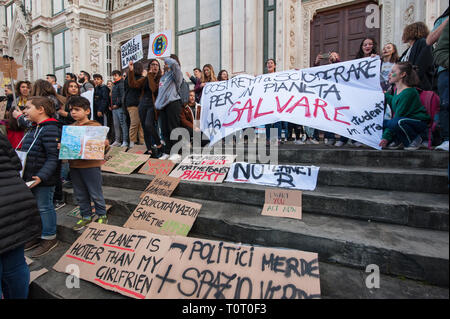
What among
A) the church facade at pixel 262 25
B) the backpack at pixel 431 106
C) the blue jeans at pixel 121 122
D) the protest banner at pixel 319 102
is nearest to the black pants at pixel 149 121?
the protest banner at pixel 319 102

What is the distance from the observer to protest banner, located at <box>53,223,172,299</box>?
201 centimetres

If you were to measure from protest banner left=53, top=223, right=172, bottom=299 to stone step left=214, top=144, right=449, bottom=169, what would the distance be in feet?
7.51

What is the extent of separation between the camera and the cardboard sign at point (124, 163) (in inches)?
164

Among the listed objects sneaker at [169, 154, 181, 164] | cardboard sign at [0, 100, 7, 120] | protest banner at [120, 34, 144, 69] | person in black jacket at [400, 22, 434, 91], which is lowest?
sneaker at [169, 154, 181, 164]

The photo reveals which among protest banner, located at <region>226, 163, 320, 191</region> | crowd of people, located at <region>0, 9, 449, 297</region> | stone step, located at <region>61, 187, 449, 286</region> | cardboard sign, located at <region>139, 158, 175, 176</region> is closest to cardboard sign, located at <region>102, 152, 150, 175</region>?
cardboard sign, located at <region>139, 158, 175, 176</region>

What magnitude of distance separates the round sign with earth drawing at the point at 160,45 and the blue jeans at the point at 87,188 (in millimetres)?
2223

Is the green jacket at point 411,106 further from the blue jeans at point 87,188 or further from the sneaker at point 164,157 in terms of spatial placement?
the blue jeans at point 87,188

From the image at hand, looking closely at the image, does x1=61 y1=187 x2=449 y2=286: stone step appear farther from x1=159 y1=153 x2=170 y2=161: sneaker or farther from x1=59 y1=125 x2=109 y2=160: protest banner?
x1=159 y1=153 x2=170 y2=161: sneaker

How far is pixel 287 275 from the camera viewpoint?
5.86ft

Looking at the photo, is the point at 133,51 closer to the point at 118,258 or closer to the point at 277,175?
the point at 277,175

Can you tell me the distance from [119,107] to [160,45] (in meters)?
2.39
